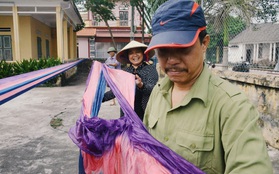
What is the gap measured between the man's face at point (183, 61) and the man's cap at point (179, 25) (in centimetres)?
5

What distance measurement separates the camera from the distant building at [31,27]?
397 inches

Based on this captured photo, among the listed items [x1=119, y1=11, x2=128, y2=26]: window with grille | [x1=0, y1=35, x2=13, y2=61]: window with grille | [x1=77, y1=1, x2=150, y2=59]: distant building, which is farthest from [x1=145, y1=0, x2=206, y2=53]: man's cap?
[x1=119, y1=11, x2=128, y2=26]: window with grille

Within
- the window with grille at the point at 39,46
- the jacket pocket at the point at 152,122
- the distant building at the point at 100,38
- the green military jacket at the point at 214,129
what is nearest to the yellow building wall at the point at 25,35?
the window with grille at the point at 39,46

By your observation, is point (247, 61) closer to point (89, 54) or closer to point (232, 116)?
point (232, 116)

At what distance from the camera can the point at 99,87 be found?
2150 mm

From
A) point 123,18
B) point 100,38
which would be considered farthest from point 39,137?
point 123,18

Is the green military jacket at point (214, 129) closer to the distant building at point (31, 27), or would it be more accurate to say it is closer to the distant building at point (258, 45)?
the distant building at point (258, 45)

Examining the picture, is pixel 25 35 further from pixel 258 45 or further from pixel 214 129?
pixel 214 129

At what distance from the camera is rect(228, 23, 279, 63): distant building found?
144 inches

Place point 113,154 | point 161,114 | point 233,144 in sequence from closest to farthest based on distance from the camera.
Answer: point 233,144
point 161,114
point 113,154

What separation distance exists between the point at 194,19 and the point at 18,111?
5717 millimetres

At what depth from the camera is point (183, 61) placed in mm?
912

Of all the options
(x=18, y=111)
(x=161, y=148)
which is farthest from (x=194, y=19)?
(x=18, y=111)

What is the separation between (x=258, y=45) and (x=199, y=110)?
4754mm
